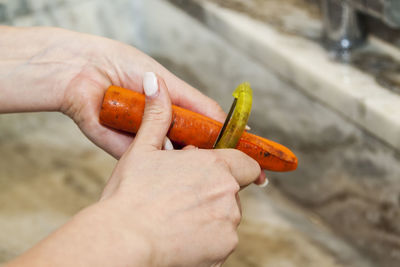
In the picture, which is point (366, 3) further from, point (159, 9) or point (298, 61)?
point (159, 9)

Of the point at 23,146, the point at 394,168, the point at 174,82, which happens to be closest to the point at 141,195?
the point at 174,82

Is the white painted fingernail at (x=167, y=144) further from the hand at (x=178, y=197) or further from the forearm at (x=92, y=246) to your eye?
the forearm at (x=92, y=246)

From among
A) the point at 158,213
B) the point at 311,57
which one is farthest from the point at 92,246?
the point at 311,57

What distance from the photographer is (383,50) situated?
888 millimetres

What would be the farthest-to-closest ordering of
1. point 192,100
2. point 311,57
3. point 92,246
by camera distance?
point 311,57, point 192,100, point 92,246

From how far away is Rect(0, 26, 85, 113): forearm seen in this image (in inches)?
29.5

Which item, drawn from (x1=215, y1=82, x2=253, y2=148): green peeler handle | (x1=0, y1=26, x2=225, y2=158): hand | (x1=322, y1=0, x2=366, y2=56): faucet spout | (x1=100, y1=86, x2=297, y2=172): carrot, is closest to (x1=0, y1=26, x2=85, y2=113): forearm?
(x1=0, y1=26, x2=225, y2=158): hand

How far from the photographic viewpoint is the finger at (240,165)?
610 millimetres

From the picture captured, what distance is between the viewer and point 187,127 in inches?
26.1

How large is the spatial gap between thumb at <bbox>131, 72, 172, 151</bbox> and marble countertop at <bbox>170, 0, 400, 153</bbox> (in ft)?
0.93

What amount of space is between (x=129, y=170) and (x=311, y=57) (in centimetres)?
42

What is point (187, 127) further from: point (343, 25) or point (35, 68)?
point (343, 25)

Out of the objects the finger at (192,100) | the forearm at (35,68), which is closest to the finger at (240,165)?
the finger at (192,100)

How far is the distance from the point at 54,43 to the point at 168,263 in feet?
1.31
